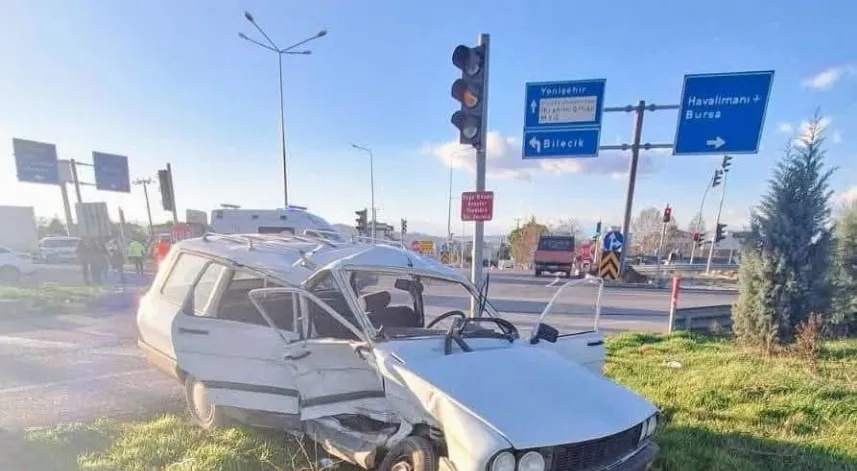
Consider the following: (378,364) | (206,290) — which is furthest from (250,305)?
(378,364)

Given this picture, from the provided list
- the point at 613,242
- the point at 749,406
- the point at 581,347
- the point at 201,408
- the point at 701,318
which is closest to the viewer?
Answer: the point at 581,347

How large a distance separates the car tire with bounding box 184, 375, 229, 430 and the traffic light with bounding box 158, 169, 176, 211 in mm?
17804

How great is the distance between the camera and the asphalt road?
4.56 metres

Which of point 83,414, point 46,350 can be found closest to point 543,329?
point 83,414

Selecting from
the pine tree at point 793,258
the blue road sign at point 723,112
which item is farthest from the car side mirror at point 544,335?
the blue road sign at point 723,112

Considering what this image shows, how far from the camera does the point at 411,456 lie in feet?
8.71

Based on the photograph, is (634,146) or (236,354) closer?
(236,354)

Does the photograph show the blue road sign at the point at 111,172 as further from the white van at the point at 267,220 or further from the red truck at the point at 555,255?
the red truck at the point at 555,255

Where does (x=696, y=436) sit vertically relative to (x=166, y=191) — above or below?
below

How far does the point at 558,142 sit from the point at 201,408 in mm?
11339

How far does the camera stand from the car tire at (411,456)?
2.53 meters

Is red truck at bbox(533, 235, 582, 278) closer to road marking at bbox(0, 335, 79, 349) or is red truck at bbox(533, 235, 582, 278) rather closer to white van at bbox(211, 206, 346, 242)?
white van at bbox(211, 206, 346, 242)

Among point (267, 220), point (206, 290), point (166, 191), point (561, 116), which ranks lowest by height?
point (206, 290)

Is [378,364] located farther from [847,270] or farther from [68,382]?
[847,270]
